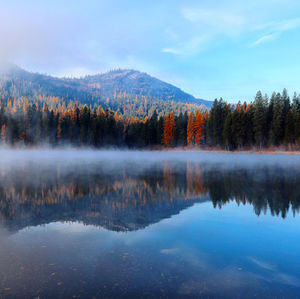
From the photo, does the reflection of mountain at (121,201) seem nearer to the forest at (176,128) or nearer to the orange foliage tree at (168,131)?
the forest at (176,128)

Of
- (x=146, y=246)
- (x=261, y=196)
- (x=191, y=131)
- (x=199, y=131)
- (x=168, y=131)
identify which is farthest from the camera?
(x=168, y=131)

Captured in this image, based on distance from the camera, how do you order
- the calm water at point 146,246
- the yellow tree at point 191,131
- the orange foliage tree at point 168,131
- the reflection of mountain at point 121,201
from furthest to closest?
the orange foliage tree at point 168,131 < the yellow tree at point 191,131 < the reflection of mountain at point 121,201 < the calm water at point 146,246

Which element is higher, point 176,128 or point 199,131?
point 176,128

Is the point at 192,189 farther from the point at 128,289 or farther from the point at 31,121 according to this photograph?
the point at 31,121

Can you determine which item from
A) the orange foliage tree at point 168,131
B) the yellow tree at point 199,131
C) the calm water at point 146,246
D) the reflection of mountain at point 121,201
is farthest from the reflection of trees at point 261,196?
the orange foliage tree at point 168,131

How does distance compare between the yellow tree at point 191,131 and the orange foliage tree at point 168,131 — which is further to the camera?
the orange foliage tree at point 168,131

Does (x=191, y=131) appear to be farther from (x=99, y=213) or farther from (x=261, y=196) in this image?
(x=99, y=213)

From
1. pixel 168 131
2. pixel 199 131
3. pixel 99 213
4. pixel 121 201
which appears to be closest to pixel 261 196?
pixel 121 201

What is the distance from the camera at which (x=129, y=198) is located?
11.5 m

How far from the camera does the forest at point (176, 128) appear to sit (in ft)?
211

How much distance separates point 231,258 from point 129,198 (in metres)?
6.63

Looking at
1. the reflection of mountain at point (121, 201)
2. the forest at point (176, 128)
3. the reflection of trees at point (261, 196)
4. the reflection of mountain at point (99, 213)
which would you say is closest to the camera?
the reflection of mountain at point (99, 213)

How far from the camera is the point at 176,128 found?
3514 inches

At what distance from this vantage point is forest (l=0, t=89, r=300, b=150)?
211 ft
